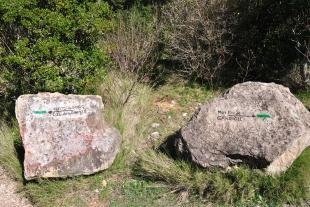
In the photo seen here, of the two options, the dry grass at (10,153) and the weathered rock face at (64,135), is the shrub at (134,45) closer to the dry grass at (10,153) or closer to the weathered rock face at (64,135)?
the weathered rock face at (64,135)

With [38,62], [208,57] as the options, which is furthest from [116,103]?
[208,57]

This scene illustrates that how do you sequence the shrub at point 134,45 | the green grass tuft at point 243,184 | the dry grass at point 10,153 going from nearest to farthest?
1. the green grass tuft at point 243,184
2. the dry grass at point 10,153
3. the shrub at point 134,45

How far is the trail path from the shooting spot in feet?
16.5

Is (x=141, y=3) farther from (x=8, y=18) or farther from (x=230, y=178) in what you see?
(x=230, y=178)

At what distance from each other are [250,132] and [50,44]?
270cm

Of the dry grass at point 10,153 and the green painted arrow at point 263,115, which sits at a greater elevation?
the green painted arrow at point 263,115

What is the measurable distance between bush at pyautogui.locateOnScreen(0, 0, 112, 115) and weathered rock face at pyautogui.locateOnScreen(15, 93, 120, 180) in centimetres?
56

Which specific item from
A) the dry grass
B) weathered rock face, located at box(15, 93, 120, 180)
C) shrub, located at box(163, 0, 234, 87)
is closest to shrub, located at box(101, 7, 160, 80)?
shrub, located at box(163, 0, 234, 87)

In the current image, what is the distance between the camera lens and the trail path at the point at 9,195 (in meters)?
5.02

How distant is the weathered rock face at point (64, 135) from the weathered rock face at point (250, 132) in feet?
3.22

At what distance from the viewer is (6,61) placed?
5746 millimetres

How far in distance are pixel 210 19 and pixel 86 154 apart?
11.1 feet

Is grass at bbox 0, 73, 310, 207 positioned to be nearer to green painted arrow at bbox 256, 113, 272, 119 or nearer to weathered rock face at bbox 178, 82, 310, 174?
weathered rock face at bbox 178, 82, 310, 174

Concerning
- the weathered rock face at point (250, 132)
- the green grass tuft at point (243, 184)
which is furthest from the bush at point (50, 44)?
the green grass tuft at point (243, 184)
